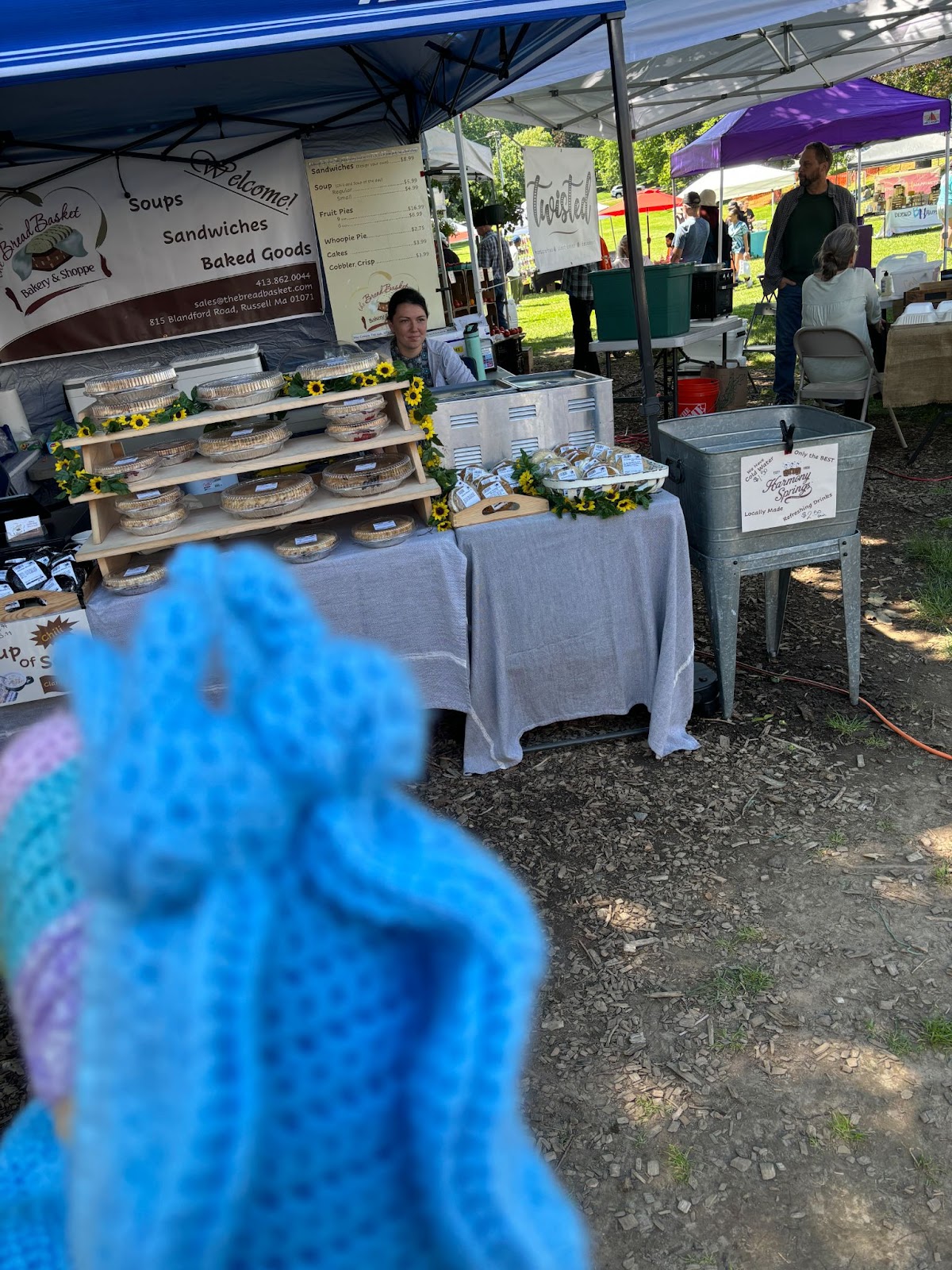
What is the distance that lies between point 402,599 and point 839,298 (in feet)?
16.3

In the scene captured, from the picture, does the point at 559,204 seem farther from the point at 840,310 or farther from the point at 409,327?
the point at 409,327

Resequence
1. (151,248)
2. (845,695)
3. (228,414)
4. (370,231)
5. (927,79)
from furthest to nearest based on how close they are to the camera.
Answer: (927,79)
(370,231)
(151,248)
(845,695)
(228,414)

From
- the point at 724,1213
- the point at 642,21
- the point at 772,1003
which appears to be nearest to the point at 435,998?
the point at 724,1213

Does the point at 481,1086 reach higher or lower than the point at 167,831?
lower

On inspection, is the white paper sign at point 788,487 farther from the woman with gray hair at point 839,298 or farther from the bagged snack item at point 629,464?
the woman with gray hair at point 839,298

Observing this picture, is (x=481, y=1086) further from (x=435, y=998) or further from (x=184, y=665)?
(x=184, y=665)

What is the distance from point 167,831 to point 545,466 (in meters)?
3.09

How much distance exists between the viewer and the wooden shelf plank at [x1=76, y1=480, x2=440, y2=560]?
316cm

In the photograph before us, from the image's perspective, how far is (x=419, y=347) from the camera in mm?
4910

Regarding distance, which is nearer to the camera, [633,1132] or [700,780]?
[633,1132]

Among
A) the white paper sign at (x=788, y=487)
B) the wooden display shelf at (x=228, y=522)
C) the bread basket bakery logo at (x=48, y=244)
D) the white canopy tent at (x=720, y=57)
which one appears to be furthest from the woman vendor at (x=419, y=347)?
the white canopy tent at (x=720, y=57)

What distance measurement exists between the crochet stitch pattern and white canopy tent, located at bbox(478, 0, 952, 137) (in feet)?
22.1

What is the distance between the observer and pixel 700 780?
342 centimetres

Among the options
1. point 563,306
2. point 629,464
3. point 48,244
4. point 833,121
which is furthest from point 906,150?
→ point 629,464
